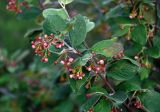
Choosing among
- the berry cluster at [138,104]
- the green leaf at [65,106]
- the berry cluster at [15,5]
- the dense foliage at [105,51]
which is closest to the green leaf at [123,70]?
the dense foliage at [105,51]

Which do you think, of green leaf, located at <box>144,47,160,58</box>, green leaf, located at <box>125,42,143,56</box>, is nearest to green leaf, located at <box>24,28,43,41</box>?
green leaf, located at <box>125,42,143,56</box>

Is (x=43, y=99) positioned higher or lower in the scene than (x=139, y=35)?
lower

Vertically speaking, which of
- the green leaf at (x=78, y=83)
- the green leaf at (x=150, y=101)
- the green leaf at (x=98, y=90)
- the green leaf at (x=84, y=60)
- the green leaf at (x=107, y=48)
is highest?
the green leaf at (x=84, y=60)

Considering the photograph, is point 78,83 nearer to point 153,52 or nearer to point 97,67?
point 97,67

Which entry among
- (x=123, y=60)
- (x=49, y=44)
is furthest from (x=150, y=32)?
(x=49, y=44)

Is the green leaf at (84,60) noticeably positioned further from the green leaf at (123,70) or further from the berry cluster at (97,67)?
the green leaf at (123,70)

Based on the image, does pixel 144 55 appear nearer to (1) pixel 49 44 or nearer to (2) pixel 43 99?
(1) pixel 49 44

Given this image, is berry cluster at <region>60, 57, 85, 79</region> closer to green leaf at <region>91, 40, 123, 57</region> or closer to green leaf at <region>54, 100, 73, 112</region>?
green leaf at <region>91, 40, 123, 57</region>

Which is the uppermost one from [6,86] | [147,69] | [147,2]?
[147,2]
